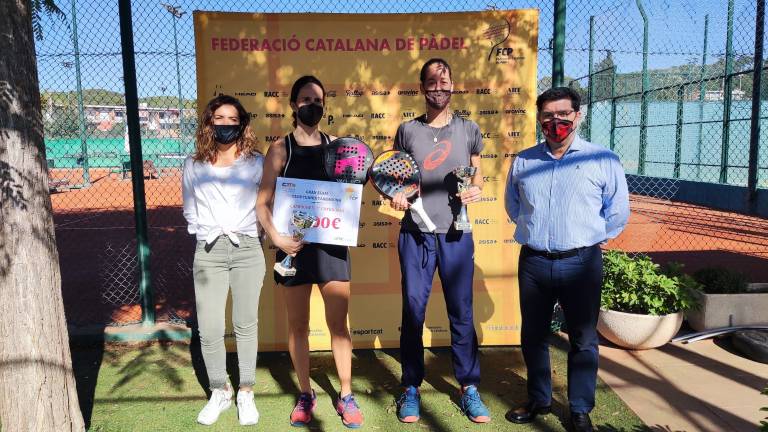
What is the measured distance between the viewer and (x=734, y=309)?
4.95 meters

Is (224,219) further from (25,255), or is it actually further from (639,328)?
(639,328)

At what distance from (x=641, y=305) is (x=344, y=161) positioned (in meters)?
2.90

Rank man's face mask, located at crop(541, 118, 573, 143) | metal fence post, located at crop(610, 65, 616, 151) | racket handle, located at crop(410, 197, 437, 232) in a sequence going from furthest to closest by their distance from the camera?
1. metal fence post, located at crop(610, 65, 616, 151)
2. racket handle, located at crop(410, 197, 437, 232)
3. man's face mask, located at crop(541, 118, 573, 143)

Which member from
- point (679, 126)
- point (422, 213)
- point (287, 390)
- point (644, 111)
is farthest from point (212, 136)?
point (644, 111)

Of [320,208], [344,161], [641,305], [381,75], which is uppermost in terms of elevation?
[381,75]

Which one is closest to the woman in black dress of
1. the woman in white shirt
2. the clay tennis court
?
the woman in white shirt

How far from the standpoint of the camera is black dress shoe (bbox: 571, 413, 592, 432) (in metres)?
3.43

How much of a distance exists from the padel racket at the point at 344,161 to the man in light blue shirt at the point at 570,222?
0.95m

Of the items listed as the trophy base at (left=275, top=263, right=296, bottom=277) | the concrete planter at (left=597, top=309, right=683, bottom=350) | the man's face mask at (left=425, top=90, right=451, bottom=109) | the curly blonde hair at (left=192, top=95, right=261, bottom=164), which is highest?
the man's face mask at (left=425, top=90, right=451, bottom=109)

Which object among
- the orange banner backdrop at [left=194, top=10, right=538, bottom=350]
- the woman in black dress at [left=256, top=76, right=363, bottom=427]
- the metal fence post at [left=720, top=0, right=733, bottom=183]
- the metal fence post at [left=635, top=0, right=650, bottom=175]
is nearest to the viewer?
the woman in black dress at [left=256, top=76, right=363, bottom=427]

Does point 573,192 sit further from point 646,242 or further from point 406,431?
point 646,242

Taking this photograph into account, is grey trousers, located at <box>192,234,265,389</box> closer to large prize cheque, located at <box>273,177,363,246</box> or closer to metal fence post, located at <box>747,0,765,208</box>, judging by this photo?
large prize cheque, located at <box>273,177,363,246</box>

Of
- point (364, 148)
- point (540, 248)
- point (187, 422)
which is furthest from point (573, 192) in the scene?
point (187, 422)

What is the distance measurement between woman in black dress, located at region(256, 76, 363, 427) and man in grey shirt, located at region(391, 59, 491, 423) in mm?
415
